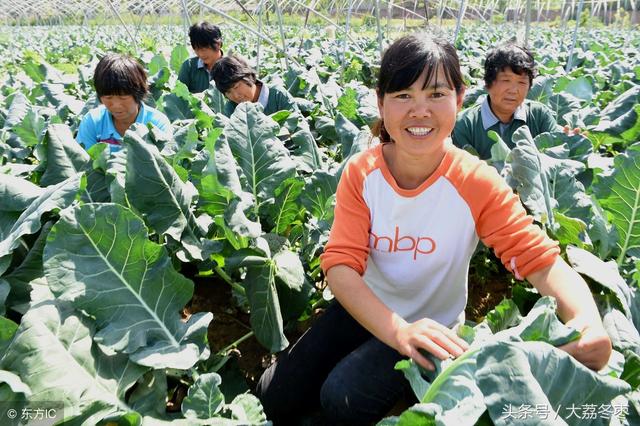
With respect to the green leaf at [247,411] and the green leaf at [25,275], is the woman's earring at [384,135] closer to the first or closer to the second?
the green leaf at [247,411]

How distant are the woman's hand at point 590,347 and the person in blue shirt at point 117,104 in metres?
2.62

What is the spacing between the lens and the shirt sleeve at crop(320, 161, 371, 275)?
1.80m

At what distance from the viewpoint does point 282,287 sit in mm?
2438

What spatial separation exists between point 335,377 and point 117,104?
2.31 m

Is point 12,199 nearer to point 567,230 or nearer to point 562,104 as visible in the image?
point 567,230

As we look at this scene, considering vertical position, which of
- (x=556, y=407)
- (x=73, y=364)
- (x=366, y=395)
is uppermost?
(x=556, y=407)

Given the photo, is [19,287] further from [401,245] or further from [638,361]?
[638,361]

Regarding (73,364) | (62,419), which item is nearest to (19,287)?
(73,364)

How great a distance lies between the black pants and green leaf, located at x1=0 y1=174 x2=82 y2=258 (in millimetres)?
996

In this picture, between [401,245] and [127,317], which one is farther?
[127,317]

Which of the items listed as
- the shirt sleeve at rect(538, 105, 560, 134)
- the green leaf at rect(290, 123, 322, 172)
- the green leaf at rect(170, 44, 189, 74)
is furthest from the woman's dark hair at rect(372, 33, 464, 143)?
the green leaf at rect(170, 44, 189, 74)

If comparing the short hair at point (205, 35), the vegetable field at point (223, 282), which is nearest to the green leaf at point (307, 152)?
the vegetable field at point (223, 282)

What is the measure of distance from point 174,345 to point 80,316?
32 centimetres

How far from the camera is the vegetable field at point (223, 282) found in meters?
1.34
